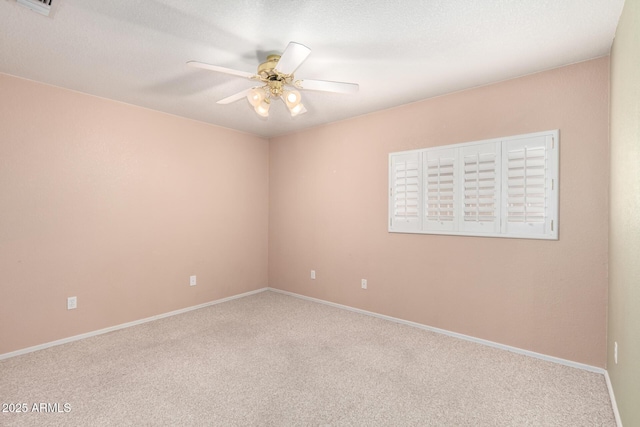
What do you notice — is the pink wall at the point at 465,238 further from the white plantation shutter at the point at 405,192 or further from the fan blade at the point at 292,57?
the fan blade at the point at 292,57

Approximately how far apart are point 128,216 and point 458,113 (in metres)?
3.58

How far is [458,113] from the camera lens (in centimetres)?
303

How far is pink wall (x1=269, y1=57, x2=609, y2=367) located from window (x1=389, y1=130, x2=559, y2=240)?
0.29 feet

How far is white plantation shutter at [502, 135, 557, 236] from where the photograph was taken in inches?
99.5

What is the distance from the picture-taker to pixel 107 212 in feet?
10.6

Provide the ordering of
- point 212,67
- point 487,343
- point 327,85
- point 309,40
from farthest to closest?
point 487,343, point 327,85, point 309,40, point 212,67

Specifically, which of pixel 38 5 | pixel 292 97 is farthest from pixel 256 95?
pixel 38 5

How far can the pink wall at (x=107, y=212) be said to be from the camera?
2.71 meters

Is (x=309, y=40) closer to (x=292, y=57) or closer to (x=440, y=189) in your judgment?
(x=292, y=57)

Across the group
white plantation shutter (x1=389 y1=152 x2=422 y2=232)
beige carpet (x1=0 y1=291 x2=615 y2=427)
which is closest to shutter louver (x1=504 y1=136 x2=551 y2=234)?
white plantation shutter (x1=389 y1=152 x2=422 y2=232)

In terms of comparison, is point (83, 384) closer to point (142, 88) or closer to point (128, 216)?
point (128, 216)

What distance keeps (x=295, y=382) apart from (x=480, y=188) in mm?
2281

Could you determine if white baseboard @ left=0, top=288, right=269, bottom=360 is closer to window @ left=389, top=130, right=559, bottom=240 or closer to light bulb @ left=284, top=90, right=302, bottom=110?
window @ left=389, top=130, right=559, bottom=240

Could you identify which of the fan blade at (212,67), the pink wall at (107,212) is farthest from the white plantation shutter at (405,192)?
the pink wall at (107,212)
